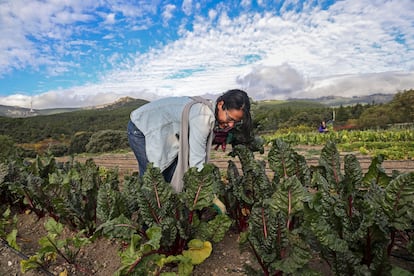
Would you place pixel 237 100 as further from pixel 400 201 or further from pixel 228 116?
pixel 400 201

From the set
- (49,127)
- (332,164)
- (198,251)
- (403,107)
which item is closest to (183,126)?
(198,251)

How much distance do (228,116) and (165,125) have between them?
1.82ft

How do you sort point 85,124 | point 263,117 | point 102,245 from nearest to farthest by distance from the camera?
point 102,245 → point 263,117 → point 85,124

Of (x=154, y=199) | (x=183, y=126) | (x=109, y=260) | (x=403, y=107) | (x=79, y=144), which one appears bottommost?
(x=79, y=144)

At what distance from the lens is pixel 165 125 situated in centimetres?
280

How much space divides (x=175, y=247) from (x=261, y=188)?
0.82 m

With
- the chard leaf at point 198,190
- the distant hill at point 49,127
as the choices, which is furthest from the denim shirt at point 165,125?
the distant hill at point 49,127

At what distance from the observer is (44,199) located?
3.53 meters

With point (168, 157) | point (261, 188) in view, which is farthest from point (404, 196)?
point (168, 157)

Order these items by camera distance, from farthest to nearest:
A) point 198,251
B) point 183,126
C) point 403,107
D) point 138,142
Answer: point 403,107 < point 138,142 < point 183,126 < point 198,251

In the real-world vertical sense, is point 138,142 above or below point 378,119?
above

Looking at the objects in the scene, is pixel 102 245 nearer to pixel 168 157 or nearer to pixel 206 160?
pixel 168 157

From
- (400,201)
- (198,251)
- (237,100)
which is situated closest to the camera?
(400,201)

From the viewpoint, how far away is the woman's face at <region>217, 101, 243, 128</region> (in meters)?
2.60
